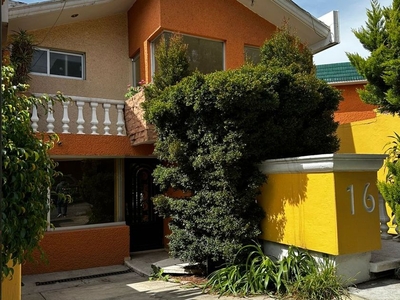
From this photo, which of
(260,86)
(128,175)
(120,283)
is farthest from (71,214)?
(260,86)

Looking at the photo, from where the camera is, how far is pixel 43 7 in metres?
7.91

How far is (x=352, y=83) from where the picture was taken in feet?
44.2

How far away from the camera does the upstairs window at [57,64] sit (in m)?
8.84

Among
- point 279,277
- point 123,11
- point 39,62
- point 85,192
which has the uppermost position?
point 123,11

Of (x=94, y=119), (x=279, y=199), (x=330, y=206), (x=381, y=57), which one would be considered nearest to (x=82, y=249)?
(x=94, y=119)

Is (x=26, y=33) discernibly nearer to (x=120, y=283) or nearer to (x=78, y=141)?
(x=78, y=141)

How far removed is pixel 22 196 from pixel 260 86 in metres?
3.46

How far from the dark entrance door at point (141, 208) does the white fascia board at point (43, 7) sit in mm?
3798

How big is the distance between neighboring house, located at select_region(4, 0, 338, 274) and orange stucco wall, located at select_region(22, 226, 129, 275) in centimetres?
2

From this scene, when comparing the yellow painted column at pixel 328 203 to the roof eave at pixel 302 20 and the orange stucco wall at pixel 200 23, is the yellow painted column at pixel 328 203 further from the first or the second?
the roof eave at pixel 302 20

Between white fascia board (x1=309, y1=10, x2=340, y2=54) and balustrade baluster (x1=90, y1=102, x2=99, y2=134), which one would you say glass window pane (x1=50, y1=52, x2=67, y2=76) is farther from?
white fascia board (x1=309, y1=10, x2=340, y2=54)

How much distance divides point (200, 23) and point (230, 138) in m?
4.26

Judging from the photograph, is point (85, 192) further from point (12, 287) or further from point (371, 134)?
point (371, 134)

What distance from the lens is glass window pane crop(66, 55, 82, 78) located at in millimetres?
9242
